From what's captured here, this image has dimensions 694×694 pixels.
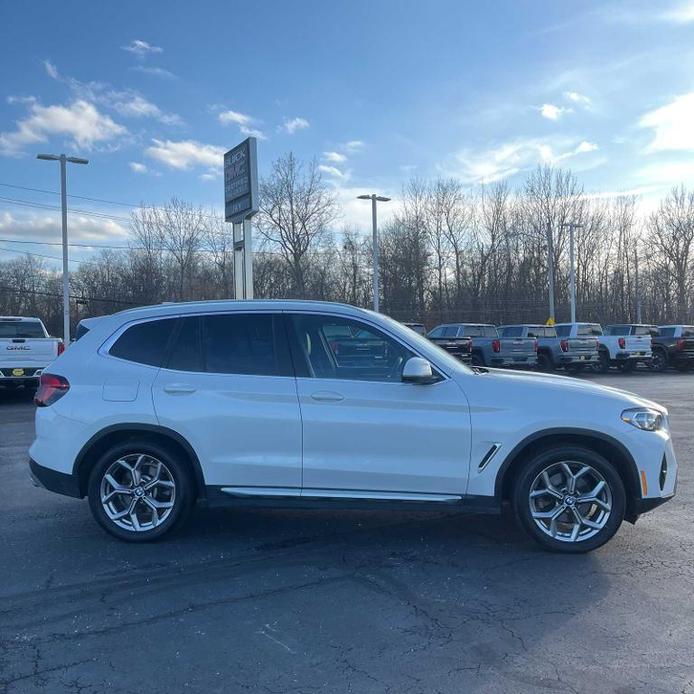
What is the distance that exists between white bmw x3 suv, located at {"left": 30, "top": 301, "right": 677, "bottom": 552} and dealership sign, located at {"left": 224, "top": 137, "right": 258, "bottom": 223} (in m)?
14.0

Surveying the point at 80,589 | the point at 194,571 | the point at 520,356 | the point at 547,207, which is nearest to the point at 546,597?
the point at 194,571

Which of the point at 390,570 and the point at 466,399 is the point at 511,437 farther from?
the point at 390,570

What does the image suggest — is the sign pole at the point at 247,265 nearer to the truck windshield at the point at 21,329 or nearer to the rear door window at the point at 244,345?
the truck windshield at the point at 21,329

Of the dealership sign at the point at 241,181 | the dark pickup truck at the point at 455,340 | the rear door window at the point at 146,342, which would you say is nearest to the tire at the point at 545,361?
the dark pickup truck at the point at 455,340

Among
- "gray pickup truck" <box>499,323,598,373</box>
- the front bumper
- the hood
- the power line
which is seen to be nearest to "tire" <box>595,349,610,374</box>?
"gray pickup truck" <box>499,323,598,373</box>

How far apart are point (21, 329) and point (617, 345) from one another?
19579 millimetres

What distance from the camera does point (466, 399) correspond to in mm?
4848

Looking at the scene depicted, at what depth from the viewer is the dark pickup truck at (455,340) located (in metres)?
24.1

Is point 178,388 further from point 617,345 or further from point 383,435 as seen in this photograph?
point 617,345

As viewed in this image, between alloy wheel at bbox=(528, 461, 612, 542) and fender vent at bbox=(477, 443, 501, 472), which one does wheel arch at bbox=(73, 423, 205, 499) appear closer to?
fender vent at bbox=(477, 443, 501, 472)

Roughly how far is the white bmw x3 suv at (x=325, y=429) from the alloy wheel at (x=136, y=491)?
1cm

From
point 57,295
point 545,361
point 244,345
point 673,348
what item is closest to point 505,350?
point 545,361

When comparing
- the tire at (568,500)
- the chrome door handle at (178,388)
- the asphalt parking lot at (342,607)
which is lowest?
the asphalt parking lot at (342,607)

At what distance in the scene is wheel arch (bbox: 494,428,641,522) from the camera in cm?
480
